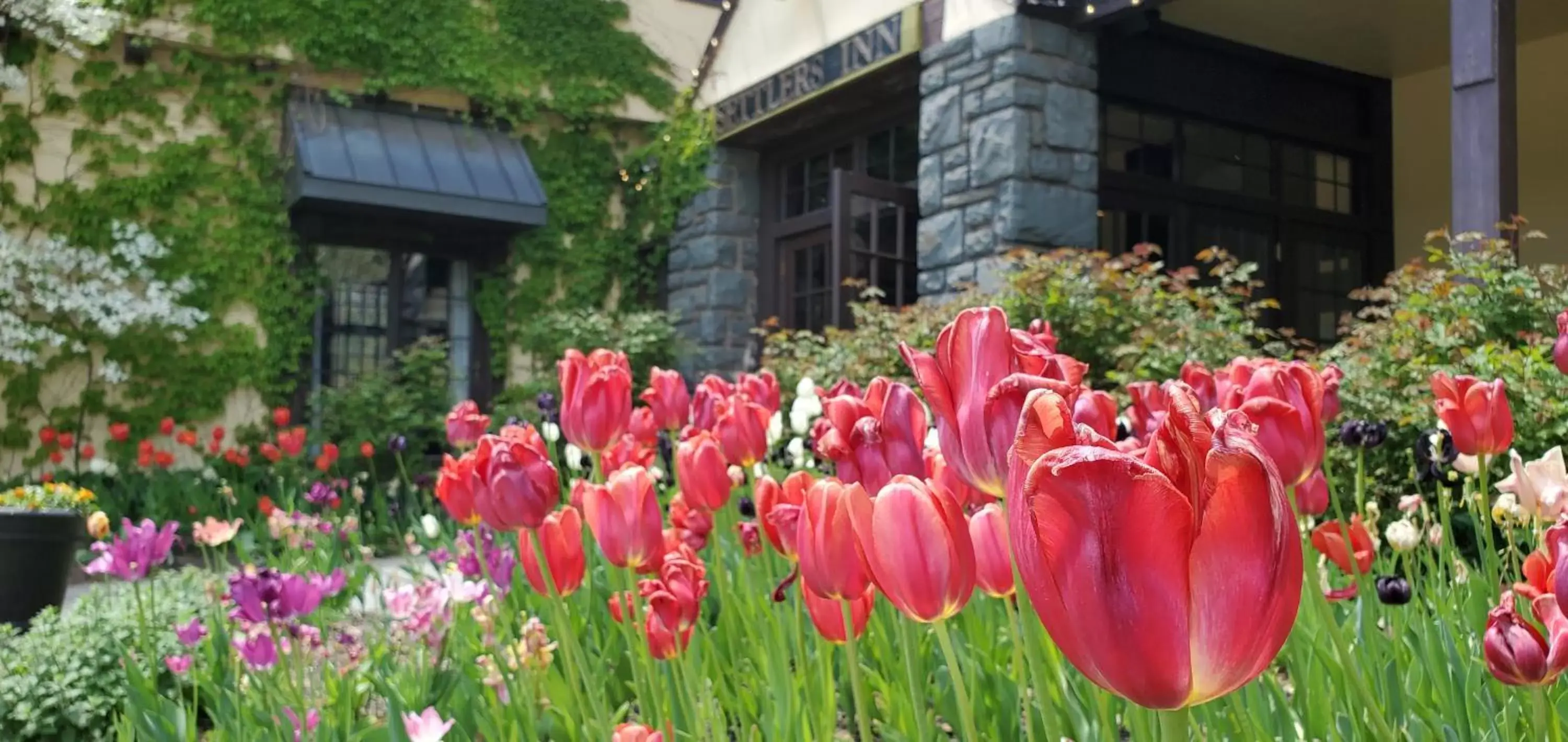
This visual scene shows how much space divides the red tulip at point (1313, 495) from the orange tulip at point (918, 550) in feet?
2.47

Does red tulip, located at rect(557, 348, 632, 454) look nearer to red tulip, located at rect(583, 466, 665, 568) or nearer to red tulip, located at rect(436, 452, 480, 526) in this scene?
red tulip, located at rect(436, 452, 480, 526)

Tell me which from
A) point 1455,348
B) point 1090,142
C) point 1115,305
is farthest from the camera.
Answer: point 1090,142

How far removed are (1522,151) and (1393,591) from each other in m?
6.85

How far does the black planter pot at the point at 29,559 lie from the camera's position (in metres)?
3.13

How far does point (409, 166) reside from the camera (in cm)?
743

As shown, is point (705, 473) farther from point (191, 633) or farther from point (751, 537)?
point (191, 633)

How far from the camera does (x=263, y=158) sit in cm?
734

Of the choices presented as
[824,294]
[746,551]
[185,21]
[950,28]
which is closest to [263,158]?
[185,21]

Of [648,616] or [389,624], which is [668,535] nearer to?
[648,616]

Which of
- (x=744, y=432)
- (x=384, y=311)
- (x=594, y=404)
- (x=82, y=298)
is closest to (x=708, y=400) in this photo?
(x=744, y=432)

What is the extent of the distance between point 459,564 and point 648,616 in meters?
0.95

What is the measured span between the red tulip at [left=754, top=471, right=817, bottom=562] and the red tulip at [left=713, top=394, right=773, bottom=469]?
35 centimetres

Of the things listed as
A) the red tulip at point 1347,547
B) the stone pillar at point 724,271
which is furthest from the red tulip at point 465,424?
the stone pillar at point 724,271

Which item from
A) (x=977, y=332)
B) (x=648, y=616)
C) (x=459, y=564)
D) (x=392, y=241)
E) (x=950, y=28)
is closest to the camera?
(x=977, y=332)
